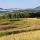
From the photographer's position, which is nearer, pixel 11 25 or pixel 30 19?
pixel 11 25

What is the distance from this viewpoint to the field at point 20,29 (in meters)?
1.73

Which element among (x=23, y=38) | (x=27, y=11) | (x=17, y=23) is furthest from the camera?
(x=27, y=11)

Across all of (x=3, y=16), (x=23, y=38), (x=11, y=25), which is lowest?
(x=23, y=38)

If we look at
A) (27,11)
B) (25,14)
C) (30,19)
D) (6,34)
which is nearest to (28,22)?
(30,19)

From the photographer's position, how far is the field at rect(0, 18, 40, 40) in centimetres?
173

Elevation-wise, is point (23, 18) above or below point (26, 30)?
above

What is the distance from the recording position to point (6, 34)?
1.86 m

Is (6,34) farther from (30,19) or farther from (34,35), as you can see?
(30,19)

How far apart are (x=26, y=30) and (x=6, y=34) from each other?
1.24 ft

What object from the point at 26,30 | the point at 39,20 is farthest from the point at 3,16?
the point at 39,20

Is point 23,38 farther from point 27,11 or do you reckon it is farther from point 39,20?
point 27,11

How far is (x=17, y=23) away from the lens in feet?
7.44

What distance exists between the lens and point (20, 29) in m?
2.04

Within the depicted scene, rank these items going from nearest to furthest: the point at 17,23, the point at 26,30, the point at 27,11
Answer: the point at 26,30
the point at 17,23
the point at 27,11
